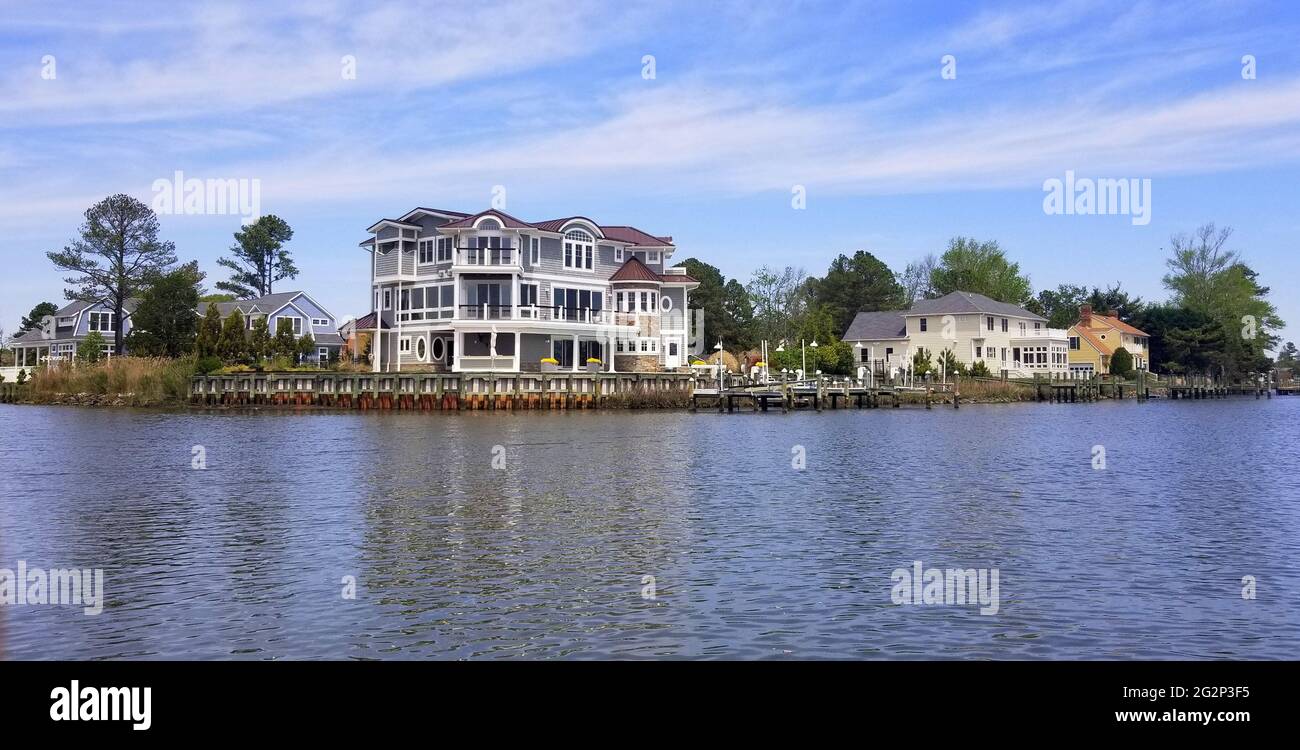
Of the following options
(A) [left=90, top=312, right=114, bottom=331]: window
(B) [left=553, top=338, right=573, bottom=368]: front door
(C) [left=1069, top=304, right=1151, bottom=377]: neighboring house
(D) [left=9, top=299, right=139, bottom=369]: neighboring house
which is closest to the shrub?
(B) [left=553, top=338, right=573, bottom=368]: front door

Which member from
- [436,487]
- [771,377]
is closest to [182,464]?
[436,487]

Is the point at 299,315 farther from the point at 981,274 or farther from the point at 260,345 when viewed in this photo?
the point at 981,274

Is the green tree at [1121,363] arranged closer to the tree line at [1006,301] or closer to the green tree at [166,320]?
the tree line at [1006,301]

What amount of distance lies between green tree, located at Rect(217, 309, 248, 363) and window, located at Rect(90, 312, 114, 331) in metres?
35.9

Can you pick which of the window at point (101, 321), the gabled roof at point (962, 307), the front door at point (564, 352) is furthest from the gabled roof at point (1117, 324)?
the window at point (101, 321)

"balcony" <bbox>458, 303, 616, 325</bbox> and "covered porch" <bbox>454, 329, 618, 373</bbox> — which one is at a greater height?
"balcony" <bbox>458, 303, 616, 325</bbox>

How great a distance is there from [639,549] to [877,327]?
88.8m

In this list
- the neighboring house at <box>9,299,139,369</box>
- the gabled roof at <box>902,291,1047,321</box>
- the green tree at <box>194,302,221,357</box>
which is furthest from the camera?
the neighboring house at <box>9,299,139,369</box>

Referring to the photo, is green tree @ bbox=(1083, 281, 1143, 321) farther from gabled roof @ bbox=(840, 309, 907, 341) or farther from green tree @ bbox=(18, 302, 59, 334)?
green tree @ bbox=(18, 302, 59, 334)

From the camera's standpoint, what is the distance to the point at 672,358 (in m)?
76.4

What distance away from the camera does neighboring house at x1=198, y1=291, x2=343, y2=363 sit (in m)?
95.8

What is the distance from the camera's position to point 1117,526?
20016 mm
